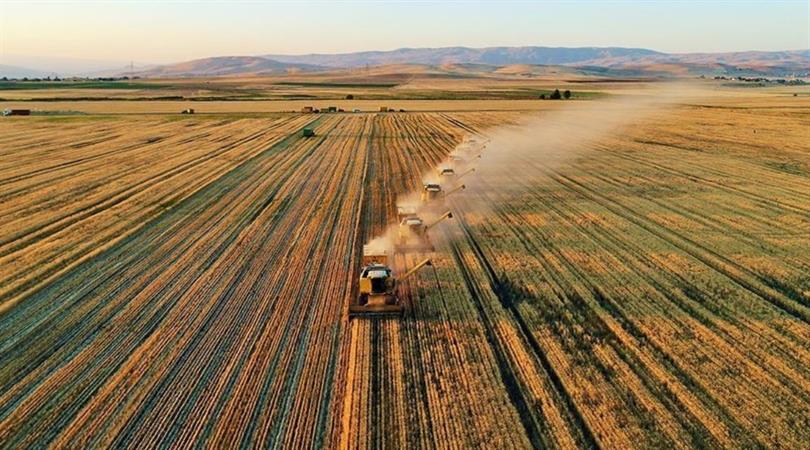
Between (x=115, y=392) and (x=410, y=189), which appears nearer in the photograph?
(x=115, y=392)

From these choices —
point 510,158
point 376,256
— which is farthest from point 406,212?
point 510,158

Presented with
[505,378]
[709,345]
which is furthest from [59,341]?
[709,345]

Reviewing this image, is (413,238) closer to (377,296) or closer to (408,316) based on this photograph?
(377,296)

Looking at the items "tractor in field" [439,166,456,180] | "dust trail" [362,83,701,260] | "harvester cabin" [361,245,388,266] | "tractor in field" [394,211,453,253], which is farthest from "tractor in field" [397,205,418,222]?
"tractor in field" [439,166,456,180]

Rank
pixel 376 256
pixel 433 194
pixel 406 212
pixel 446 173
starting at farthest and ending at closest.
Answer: pixel 446 173 < pixel 433 194 < pixel 406 212 < pixel 376 256

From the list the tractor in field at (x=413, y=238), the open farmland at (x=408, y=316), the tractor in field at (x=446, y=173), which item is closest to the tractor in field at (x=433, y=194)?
the open farmland at (x=408, y=316)

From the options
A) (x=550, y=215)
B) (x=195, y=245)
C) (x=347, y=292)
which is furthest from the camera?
(x=550, y=215)

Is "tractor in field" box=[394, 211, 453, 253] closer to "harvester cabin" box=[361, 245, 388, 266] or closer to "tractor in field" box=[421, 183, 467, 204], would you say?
"harvester cabin" box=[361, 245, 388, 266]

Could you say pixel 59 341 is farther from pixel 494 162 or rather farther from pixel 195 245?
pixel 494 162
